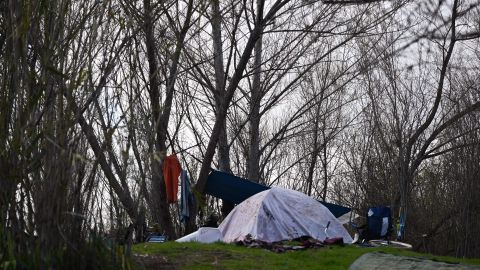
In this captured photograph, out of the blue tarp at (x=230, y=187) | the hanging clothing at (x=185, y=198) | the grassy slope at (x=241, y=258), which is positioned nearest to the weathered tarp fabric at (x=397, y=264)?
the grassy slope at (x=241, y=258)

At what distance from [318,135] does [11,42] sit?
22.5 metres

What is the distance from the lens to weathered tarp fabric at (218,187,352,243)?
1330 cm

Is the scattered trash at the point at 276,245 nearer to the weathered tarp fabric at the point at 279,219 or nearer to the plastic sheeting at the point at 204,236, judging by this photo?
the plastic sheeting at the point at 204,236

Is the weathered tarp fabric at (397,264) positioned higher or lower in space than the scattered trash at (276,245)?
lower

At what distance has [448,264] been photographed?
348 inches

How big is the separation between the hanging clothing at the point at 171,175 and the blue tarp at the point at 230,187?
1.77 meters

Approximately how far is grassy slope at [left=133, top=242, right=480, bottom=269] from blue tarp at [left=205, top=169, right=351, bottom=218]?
17.0 ft

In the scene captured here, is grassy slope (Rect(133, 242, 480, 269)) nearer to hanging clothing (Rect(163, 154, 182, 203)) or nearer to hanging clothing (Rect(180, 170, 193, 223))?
hanging clothing (Rect(163, 154, 182, 203))

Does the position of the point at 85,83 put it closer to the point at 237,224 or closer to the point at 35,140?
the point at 35,140

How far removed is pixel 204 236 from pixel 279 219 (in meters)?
2.09

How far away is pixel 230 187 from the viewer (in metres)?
15.5

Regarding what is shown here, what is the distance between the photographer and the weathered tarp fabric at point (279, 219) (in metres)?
13.3

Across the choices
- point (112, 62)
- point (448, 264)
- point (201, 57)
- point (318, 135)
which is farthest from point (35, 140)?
point (318, 135)

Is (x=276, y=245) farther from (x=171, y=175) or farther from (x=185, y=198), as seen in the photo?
(x=185, y=198)
